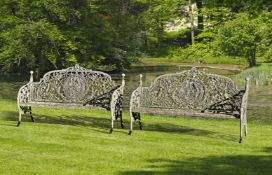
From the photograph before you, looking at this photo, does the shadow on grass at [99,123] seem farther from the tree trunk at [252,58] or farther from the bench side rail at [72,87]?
the tree trunk at [252,58]

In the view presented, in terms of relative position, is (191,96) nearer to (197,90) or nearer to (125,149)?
(197,90)

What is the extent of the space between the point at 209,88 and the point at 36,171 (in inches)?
198

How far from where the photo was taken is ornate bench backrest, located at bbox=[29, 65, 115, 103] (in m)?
11.7

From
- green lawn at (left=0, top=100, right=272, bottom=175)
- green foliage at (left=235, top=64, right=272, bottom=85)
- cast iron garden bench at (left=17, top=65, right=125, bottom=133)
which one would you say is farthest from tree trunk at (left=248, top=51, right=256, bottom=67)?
cast iron garden bench at (left=17, top=65, right=125, bottom=133)

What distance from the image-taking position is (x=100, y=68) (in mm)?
31047

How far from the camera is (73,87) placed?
11.7 m

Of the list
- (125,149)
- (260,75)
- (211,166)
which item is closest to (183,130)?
(125,149)

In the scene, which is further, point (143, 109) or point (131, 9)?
point (131, 9)

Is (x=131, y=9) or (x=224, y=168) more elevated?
(x=131, y=9)

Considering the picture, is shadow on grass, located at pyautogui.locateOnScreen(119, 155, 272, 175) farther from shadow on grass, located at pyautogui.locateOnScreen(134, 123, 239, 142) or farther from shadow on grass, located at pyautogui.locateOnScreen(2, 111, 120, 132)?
shadow on grass, located at pyautogui.locateOnScreen(2, 111, 120, 132)

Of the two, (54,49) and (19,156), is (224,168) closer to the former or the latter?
(19,156)

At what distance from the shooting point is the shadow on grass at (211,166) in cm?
705

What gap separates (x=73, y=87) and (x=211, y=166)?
16.4ft

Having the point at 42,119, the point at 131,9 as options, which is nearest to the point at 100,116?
the point at 42,119
